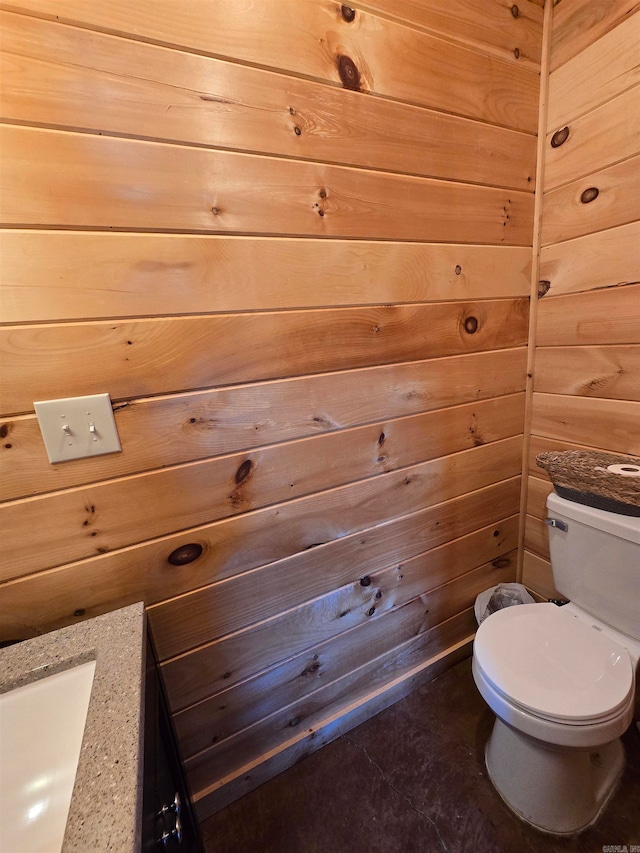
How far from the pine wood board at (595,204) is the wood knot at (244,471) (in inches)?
52.8

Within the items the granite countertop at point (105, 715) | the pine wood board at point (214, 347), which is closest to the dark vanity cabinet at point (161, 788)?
the granite countertop at point (105, 715)

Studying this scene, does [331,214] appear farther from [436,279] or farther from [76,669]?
[76,669]

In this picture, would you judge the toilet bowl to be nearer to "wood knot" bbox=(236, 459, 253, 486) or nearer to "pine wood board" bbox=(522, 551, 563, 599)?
"pine wood board" bbox=(522, 551, 563, 599)

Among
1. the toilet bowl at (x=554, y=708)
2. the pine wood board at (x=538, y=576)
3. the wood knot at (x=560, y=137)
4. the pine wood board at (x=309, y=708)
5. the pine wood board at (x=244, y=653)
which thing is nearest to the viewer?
the toilet bowl at (x=554, y=708)

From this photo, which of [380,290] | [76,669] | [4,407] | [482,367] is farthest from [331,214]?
[76,669]

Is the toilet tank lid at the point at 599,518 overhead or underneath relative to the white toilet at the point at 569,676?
overhead

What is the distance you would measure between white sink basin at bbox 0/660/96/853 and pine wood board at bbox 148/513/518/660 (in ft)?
0.94

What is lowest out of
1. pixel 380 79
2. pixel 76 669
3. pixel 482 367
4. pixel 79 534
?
pixel 76 669

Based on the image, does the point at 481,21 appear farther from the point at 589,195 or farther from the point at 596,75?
the point at 589,195

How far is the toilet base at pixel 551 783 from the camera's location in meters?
1.03

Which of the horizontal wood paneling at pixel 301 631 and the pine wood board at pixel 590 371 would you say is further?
the pine wood board at pixel 590 371

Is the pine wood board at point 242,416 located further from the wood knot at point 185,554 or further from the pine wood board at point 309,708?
the pine wood board at point 309,708

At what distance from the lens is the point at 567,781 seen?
103 cm

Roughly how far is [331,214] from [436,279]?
1.34 feet
